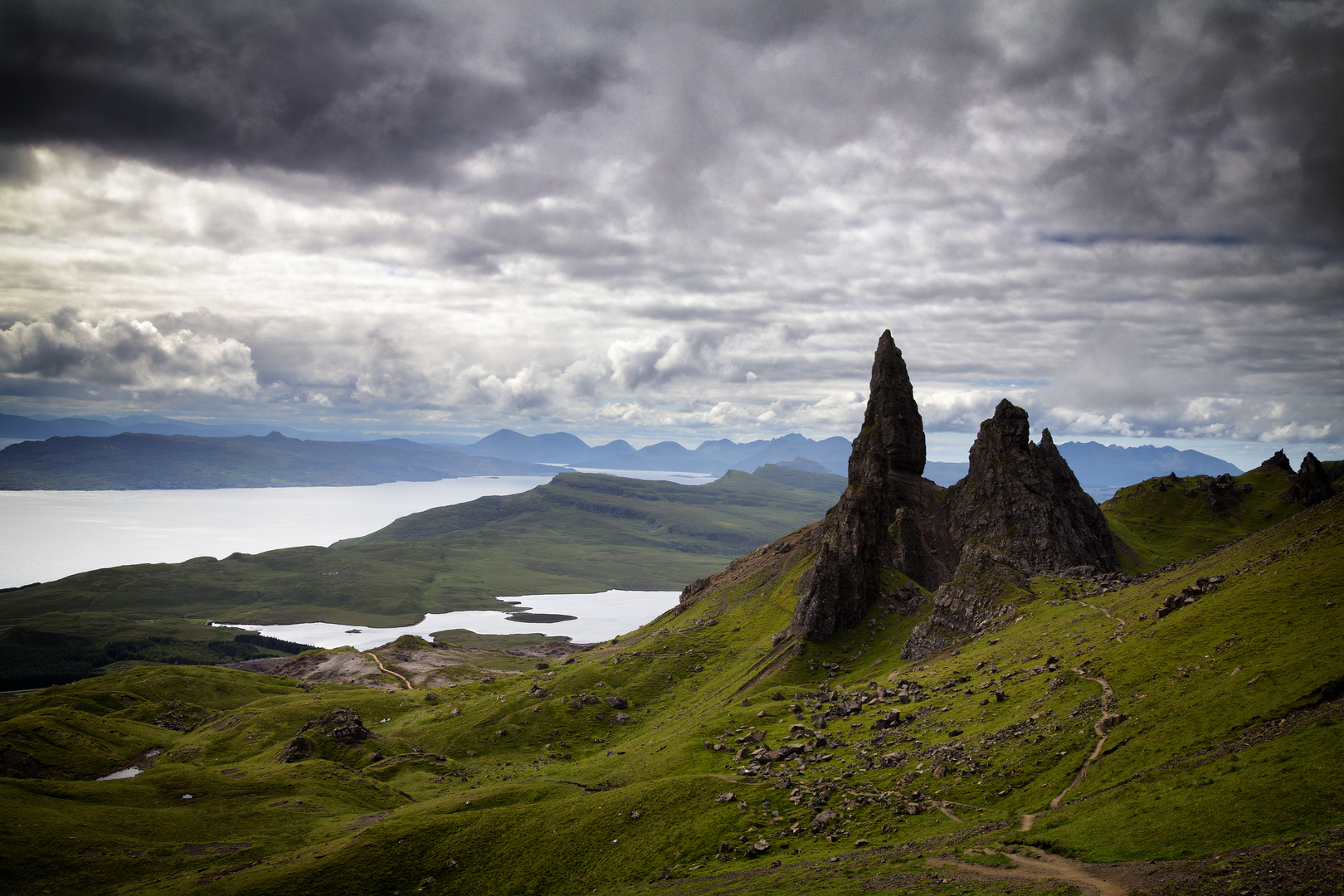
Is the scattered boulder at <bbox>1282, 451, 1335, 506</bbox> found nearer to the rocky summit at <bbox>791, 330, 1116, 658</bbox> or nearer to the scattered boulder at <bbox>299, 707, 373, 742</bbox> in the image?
the rocky summit at <bbox>791, 330, 1116, 658</bbox>

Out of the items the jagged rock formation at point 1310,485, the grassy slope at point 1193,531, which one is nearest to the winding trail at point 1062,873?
the grassy slope at point 1193,531

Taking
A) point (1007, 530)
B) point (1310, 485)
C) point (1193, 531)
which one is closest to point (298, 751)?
point (1007, 530)

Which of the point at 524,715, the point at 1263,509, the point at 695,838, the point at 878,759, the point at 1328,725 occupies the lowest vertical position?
the point at 524,715

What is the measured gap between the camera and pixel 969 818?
61.7m

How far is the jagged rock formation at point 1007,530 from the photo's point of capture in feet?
425

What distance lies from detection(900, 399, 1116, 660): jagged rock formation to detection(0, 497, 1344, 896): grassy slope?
29.2 feet

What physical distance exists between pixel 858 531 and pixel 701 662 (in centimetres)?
5090

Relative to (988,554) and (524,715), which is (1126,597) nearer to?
(988,554)

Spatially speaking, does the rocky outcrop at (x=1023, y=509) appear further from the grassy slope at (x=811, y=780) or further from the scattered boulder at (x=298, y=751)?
the scattered boulder at (x=298, y=751)

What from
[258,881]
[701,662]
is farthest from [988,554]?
[258,881]

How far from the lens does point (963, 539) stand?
572ft

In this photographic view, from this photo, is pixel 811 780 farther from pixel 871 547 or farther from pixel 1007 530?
pixel 1007 530

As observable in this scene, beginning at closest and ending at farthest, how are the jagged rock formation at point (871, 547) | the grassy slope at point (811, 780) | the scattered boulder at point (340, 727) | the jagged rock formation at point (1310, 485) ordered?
the grassy slope at point (811, 780)
the scattered boulder at point (340, 727)
the jagged rock formation at point (871, 547)
the jagged rock formation at point (1310, 485)

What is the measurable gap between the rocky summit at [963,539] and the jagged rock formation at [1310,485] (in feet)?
225
